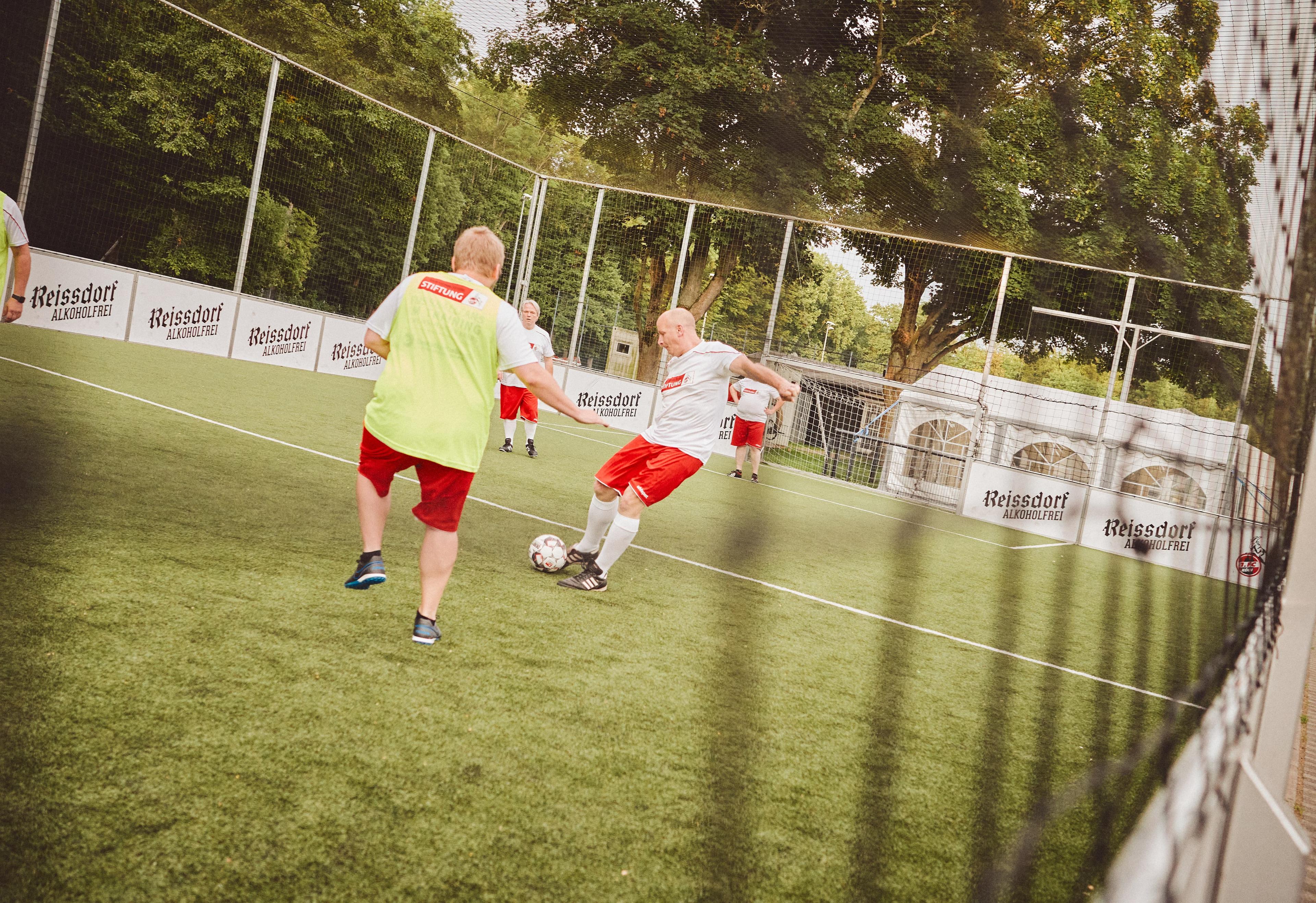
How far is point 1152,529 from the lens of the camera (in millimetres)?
15328

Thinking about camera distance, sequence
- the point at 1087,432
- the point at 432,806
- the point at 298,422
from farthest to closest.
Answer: the point at 1087,432, the point at 298,422, the point at 432,806

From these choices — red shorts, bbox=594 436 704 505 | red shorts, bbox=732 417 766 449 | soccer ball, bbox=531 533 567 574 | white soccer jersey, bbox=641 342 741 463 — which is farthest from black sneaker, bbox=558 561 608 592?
red shorts, bbox=732 417 766 449

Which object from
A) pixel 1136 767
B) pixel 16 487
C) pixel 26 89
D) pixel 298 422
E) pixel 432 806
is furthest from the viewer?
pixel 26 89

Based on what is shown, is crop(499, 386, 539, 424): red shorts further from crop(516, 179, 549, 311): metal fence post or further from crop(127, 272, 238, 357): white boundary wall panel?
crop(516, 179, 549, 311): metal fence post

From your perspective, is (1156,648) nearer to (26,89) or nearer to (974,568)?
(974,568)

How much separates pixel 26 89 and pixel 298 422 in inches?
380

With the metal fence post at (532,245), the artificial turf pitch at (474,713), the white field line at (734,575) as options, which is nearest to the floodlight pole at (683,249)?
the metal fence post at (532,245)

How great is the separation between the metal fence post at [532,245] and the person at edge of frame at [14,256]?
1546 cm

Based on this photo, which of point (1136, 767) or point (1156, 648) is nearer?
point (1136, 767)

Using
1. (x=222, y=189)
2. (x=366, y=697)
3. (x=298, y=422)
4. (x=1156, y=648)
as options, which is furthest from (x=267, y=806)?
(x=222, y=189)

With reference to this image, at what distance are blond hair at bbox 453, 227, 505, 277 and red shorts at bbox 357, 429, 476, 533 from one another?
2.74ft

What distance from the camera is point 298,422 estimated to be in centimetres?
1044

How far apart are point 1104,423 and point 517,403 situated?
37.3 feet

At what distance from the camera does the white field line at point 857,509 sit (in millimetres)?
13070
